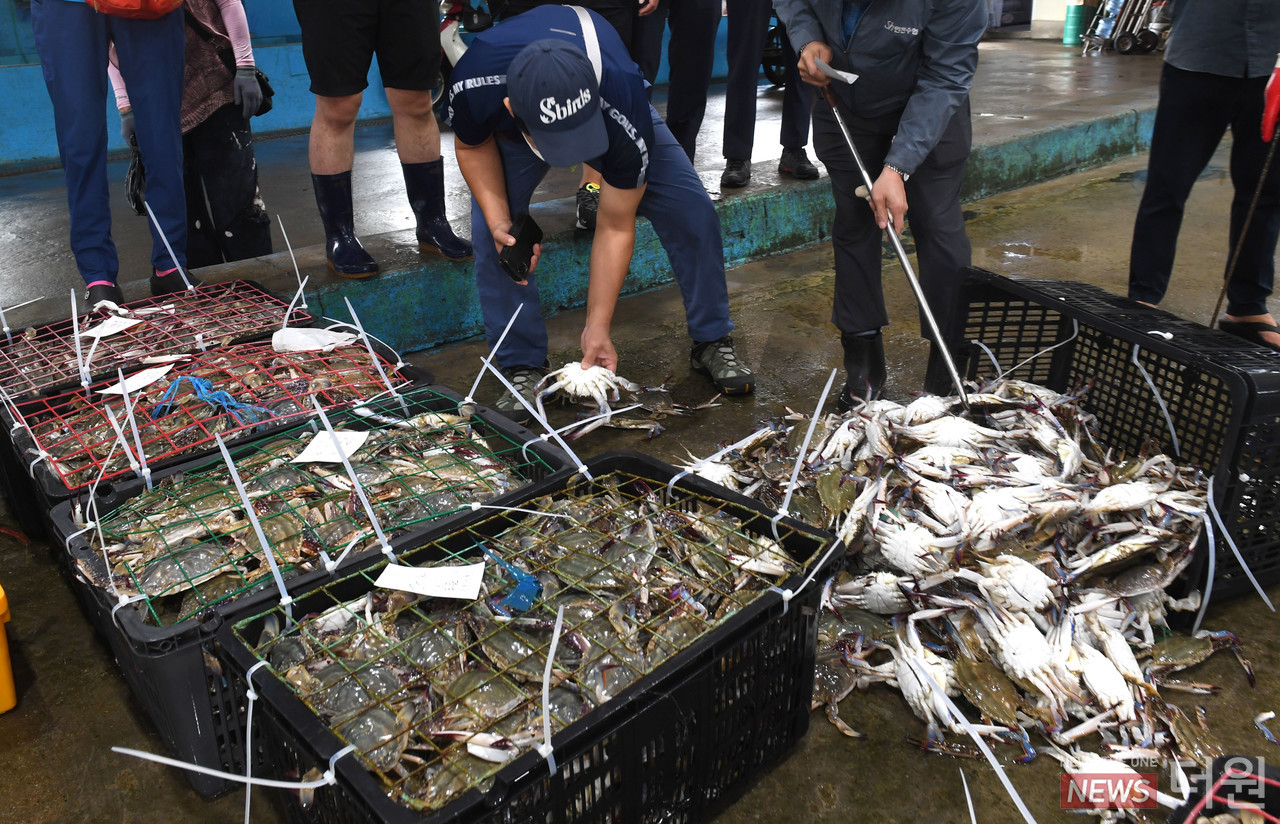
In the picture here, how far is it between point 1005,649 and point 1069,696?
14 cm

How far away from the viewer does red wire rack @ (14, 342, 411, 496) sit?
2.05m

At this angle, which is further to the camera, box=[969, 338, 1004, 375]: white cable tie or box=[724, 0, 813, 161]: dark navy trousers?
box=[724, 0, 813, 161]: dark navy trousers

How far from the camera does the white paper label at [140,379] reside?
2275 millimetres

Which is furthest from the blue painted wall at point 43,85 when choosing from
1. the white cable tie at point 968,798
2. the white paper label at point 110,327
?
the white cable tie at point 968,798

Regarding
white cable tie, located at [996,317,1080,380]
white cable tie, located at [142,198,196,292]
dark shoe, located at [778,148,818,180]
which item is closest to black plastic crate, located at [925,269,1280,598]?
white cable tie, located at [996,317,1080,380]

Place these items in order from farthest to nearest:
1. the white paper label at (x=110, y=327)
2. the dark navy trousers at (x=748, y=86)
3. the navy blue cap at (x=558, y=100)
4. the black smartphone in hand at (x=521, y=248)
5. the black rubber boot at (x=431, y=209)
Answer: the dark navy trousers at (x=748, y=86) < the black rubber boot at (x=431, y=209) < the black smartphone in hand at (x=521, y=248) < the white paper label at (x=110, y=327) < the navy blue cap at (x=558, y=100)

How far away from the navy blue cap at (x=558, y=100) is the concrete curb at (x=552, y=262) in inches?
55.6

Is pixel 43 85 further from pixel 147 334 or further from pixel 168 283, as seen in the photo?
→ pixel 147 334

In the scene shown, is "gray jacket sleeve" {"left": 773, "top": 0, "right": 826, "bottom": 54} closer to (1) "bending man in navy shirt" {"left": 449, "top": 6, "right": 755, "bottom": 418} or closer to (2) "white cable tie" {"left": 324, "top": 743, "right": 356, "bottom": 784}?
(1) "bending man in navy shirt" {"left": 449, "top": 6, "right": 755, "bottom": 418}

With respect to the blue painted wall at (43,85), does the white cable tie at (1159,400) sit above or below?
below

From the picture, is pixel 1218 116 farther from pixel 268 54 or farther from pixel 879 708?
pixel 268 54

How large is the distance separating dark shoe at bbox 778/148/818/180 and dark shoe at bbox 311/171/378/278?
2.36m

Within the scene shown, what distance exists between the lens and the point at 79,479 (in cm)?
197

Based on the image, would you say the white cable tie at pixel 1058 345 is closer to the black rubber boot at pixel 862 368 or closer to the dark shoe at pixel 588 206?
the black rubber boot at pixel 862 368
